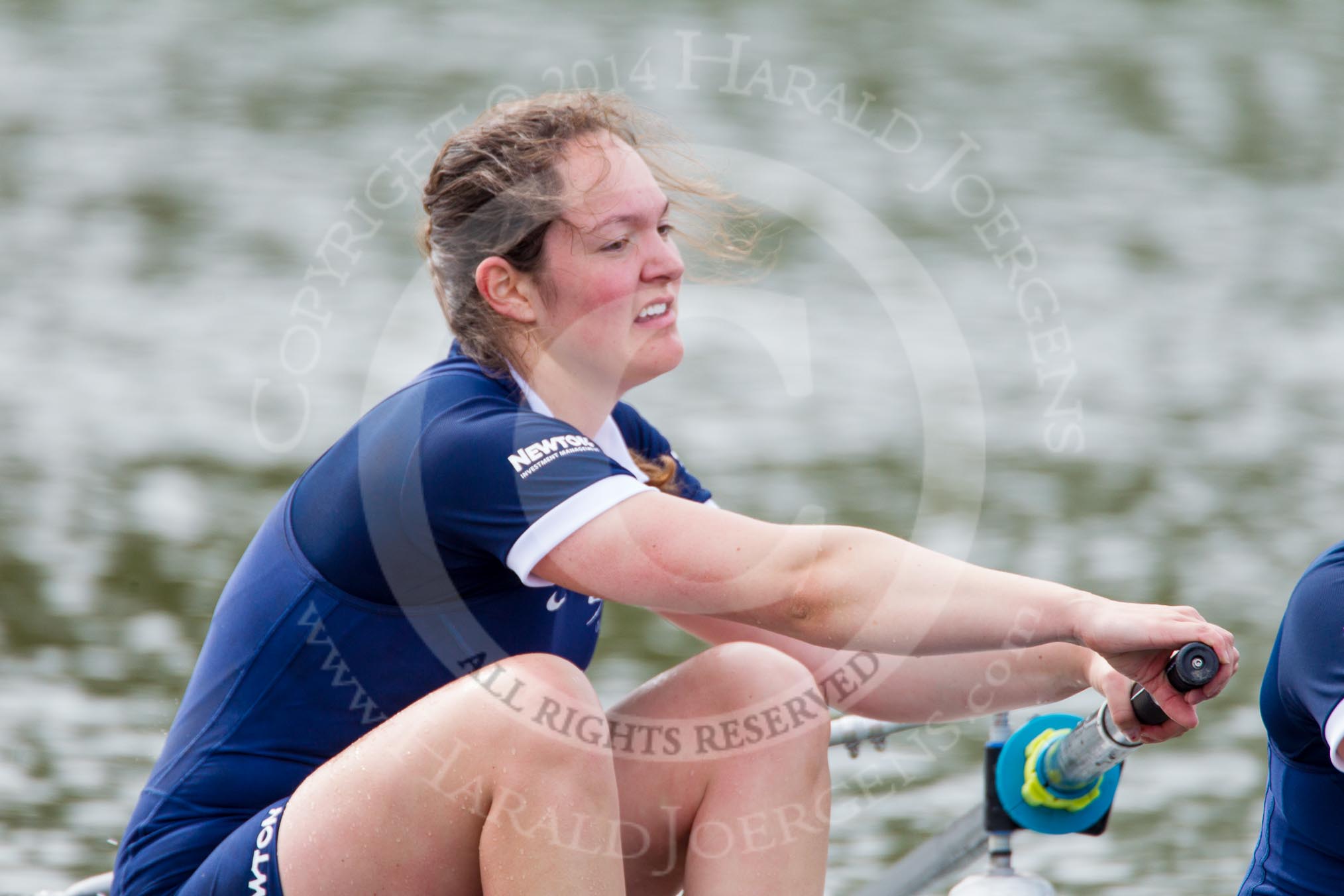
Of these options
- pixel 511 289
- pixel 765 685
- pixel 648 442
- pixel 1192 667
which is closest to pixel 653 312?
pixel 511 289

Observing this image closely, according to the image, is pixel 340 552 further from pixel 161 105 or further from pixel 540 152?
pixel 161 105

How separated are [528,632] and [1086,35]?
662 cm

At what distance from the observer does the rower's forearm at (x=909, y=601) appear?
147 cm

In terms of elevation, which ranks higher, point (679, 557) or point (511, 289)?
point (511, 289)

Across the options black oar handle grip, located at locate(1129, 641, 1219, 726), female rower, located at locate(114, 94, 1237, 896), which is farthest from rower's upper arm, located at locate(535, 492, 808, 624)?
black oar handle grip, located at locate(1129, 641, 1219, 726)

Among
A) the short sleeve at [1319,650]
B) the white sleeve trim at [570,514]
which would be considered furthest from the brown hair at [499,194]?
the short sleeve at [1319,650]

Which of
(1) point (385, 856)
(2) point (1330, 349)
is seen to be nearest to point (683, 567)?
(1) point (385, 856)

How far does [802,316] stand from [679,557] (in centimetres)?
426

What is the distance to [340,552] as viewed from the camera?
1.62 m

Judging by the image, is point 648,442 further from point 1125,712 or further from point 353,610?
point 1125,712

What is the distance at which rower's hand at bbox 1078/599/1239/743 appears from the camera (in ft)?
4.60

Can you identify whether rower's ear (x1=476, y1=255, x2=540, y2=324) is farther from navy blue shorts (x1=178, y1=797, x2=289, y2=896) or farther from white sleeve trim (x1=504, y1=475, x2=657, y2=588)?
navy blue shorts (x1=178, y1=797, x2=289, y2=896)

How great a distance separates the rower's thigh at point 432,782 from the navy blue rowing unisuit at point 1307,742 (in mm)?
699

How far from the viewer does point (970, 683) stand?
6.28 feet
